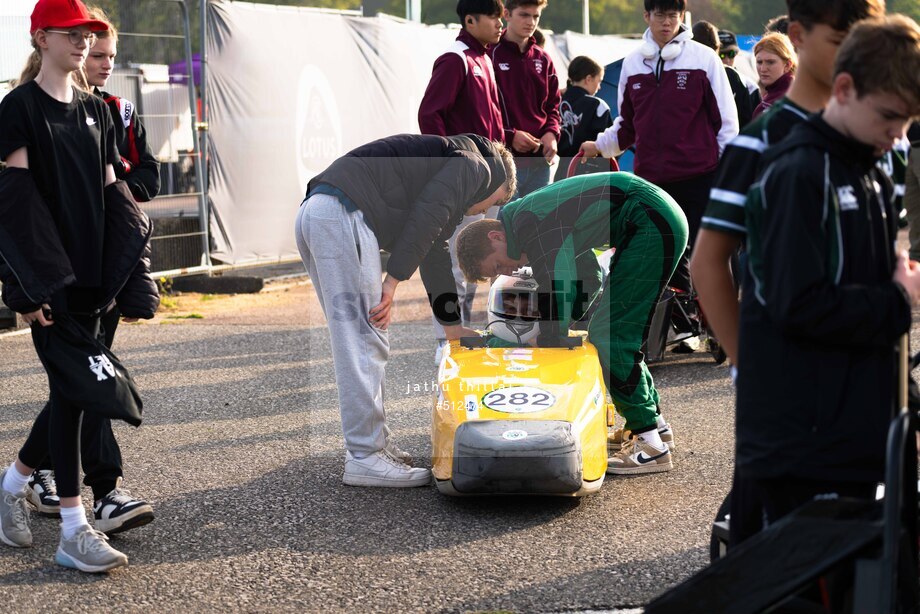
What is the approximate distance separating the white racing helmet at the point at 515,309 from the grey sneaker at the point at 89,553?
194 cm

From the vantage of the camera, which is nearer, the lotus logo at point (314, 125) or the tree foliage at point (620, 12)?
the lotus logo at point (314, 125)

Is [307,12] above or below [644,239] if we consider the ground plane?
above

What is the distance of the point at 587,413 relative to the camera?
14.9 feet

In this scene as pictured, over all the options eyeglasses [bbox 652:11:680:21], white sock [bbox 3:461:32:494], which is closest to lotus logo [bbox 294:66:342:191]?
eyeglasses [bbox 652:11:680:21]

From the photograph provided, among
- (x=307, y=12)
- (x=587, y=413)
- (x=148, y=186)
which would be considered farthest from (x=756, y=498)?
(x=307, y=12)

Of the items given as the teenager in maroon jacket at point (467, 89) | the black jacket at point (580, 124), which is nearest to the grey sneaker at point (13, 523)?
the teenager in maroon jacket at point (467, 89)

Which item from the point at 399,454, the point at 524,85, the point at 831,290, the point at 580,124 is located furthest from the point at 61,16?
the point at 580,124

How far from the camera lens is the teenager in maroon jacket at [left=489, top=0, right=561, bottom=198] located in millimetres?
7559

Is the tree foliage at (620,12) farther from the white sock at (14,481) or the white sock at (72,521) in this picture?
the white sock at (72,521)

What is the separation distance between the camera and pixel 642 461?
502cm

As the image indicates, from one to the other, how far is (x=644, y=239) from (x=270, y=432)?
2139mm

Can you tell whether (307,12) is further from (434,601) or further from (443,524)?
(434,601)

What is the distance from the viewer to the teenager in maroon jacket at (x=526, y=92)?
298 inches

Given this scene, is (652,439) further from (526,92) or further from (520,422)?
(526,92)
